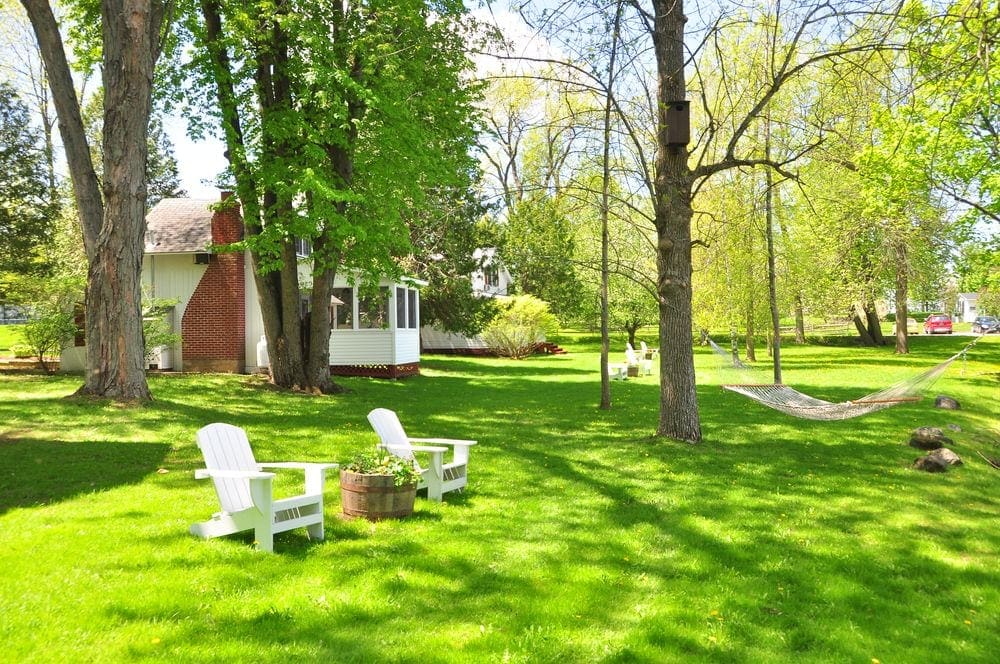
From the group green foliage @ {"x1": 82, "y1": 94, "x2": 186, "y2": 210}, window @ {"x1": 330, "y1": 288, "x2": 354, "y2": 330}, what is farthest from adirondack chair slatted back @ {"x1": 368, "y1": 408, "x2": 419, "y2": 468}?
green foliage @ {"x1": 82, "y1": 94, "x2": 186, "y2": 210}

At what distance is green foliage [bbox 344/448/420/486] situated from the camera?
6312mm

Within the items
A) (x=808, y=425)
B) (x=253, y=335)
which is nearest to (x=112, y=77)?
(x=253, y=335)

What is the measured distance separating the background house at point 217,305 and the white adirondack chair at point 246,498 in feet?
43.9

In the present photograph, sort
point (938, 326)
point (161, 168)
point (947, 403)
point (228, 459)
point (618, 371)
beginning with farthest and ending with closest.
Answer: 1. point (938, 326)
2. point (161, 168)
3. point (618, 371)
4. point (947, 403)
5. point (228, 459)

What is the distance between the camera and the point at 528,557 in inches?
221

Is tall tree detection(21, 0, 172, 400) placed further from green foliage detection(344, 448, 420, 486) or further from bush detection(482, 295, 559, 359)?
bush detection(482, 295, 559, 359)

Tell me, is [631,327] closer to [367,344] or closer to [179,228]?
[367,344]

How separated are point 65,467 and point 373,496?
392 centimetres

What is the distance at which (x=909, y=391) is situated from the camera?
10383mm

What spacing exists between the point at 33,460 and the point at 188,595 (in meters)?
4.85

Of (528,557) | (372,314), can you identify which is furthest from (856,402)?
(372,314)

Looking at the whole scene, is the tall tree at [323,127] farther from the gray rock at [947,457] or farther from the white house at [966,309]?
the white house at [966,309]

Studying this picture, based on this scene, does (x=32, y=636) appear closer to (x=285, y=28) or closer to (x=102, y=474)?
(x=102, y=474)

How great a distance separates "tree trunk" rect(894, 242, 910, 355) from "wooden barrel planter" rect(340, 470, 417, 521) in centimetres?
2294
